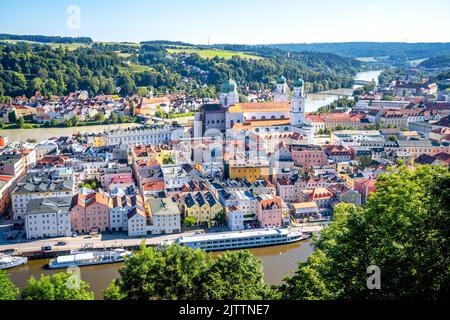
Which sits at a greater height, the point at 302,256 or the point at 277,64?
the point at 277,64

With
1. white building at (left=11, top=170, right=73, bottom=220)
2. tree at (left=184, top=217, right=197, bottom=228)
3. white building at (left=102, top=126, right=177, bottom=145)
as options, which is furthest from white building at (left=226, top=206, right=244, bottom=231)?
white building at (left=102, top=126, right=177, bottom=145)

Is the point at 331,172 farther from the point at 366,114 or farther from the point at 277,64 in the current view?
the point at 277,64

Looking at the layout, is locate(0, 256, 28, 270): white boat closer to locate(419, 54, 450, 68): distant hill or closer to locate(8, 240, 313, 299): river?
locate(8, 240, 313, 299): river

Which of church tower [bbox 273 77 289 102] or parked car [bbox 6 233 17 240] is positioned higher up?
church tower [bbox 273 77 289 102]

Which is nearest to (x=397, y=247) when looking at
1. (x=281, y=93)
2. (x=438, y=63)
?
(x=281, y=93)
